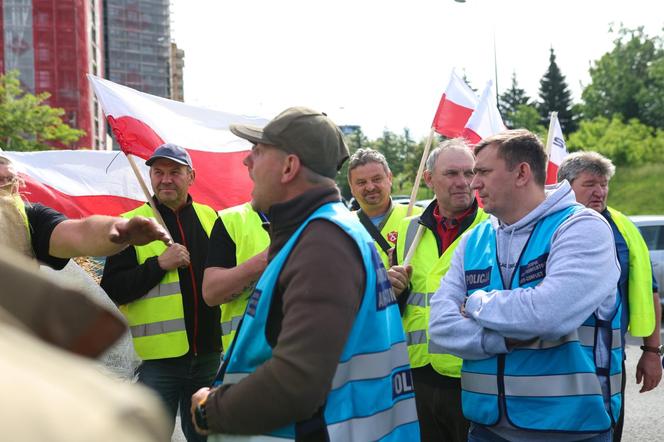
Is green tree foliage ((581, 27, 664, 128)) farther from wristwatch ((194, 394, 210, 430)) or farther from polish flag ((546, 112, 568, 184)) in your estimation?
wristwatch ((194, 394, 210, 430))

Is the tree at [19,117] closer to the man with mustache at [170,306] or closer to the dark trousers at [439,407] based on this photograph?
the man with mustache at [170,306]

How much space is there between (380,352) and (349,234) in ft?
1.28

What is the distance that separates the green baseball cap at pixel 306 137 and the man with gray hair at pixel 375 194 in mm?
2385

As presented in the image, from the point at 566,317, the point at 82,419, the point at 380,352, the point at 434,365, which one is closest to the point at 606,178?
the point at 434,365

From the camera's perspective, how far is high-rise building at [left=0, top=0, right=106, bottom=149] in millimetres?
54406

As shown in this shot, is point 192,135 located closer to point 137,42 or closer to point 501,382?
point 501,382

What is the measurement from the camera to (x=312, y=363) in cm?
219

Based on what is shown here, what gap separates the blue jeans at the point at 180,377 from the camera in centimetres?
454

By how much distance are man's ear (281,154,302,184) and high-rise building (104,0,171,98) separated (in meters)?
74.3

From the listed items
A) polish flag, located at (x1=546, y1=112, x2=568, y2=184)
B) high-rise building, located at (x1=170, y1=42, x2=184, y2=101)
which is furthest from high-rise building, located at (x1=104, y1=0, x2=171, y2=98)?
polish flag, located at (x1=546, y1=112, x2=568, y2=184)

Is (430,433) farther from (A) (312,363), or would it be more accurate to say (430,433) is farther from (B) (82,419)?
(B) (82,419)

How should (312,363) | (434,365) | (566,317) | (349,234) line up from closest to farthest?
(312,363)
(349,234)
(566,317)
(434,365)

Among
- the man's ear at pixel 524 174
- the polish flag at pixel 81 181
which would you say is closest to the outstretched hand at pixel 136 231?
the man's ear at pixel 524 174

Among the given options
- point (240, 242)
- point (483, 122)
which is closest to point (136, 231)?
point (240, 242)
